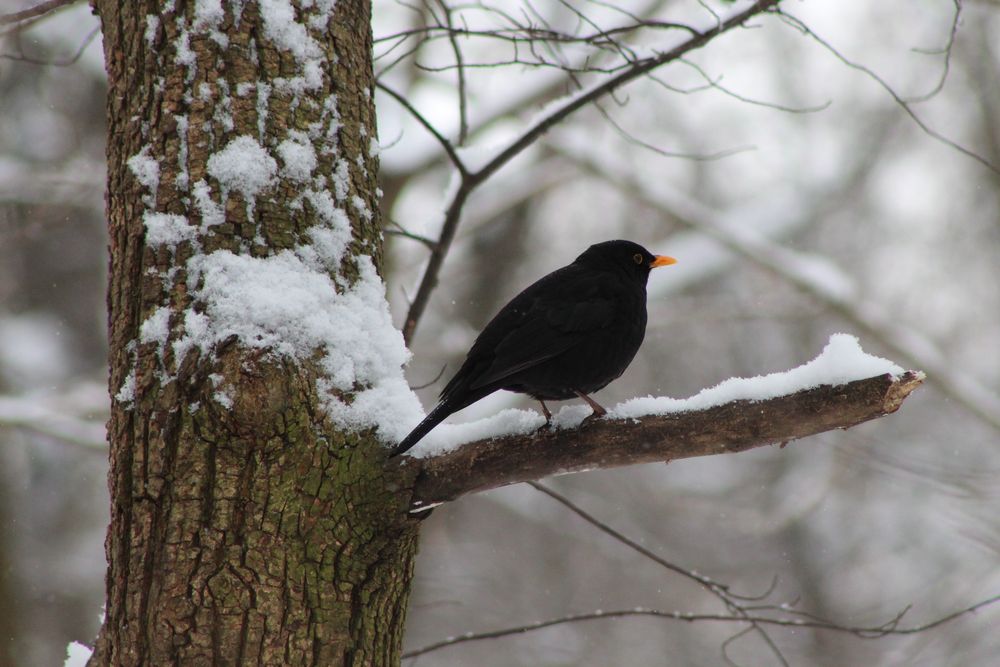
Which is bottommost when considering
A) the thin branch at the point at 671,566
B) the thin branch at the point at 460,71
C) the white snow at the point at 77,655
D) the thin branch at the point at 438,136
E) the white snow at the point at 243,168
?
the white snow at the point at 77,655

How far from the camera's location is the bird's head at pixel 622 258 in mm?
3703

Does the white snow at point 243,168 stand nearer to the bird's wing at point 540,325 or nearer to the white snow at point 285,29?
the white snow at point 285,29

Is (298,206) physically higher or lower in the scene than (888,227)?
lower

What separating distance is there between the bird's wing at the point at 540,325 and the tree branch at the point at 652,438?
602mm

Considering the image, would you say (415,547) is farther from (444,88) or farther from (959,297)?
(959,297)

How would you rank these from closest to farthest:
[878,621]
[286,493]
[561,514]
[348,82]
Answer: [286,493] → [348,82] → [878,621] → [561,514]

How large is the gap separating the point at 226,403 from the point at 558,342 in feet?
4.33

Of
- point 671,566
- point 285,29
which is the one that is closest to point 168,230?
point 285,29

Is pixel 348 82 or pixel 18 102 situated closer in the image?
pixel 348 82

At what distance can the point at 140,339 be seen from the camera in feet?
7.03

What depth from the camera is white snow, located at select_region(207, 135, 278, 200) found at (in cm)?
224

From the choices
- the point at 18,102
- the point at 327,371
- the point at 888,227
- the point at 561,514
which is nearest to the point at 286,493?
the point at 327,371

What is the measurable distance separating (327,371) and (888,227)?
1230 centimetres

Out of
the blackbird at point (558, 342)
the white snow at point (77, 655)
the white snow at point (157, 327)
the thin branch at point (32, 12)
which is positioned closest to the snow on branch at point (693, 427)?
the blackbird at point (558, 342)
